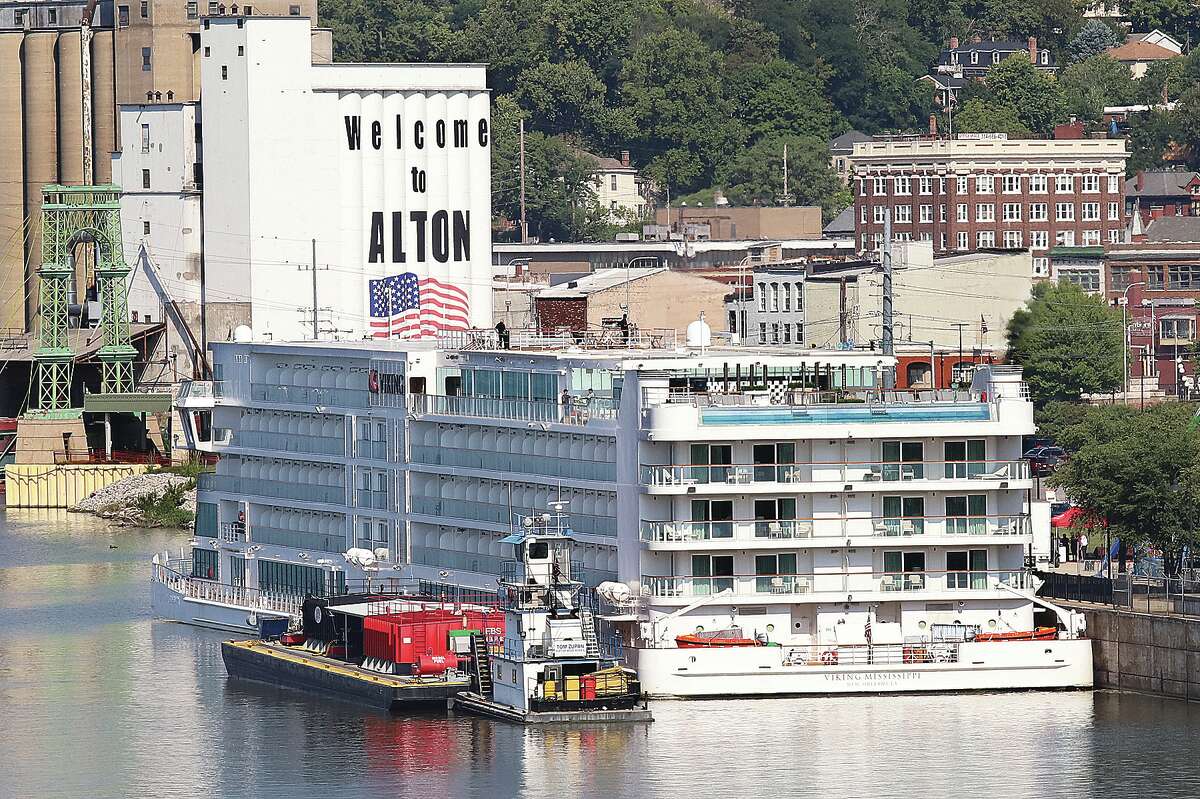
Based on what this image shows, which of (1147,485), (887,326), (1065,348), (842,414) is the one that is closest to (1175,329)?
(1065,348)

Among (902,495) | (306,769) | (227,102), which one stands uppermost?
(227,102)

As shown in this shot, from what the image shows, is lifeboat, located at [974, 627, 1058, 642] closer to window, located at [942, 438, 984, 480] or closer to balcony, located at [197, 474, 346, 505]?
window, located at [942, 438, 984, 480]

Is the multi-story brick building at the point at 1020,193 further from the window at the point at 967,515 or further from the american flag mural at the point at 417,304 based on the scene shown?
the window at the point at 967,515

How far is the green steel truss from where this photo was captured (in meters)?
142

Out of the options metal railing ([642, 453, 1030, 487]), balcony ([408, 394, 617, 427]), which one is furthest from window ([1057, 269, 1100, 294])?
metal railing ([642, 453, 1030, 487])

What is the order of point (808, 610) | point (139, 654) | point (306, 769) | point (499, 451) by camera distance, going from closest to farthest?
point (306, 769)
point (808, 610)
point (499, 451)
point (139, 654)

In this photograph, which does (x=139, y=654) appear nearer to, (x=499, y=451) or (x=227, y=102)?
A: (x=499, y=451)

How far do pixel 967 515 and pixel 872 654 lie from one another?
3.67 m

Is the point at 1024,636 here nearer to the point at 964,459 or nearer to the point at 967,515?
the point at 967,515

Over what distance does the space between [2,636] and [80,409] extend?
199 feet

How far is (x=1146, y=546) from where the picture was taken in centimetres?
7756

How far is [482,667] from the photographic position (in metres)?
66.6

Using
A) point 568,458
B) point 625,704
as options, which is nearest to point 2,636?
point 568,458

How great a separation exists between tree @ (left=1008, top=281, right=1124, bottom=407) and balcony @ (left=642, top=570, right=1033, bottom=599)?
193 ft
